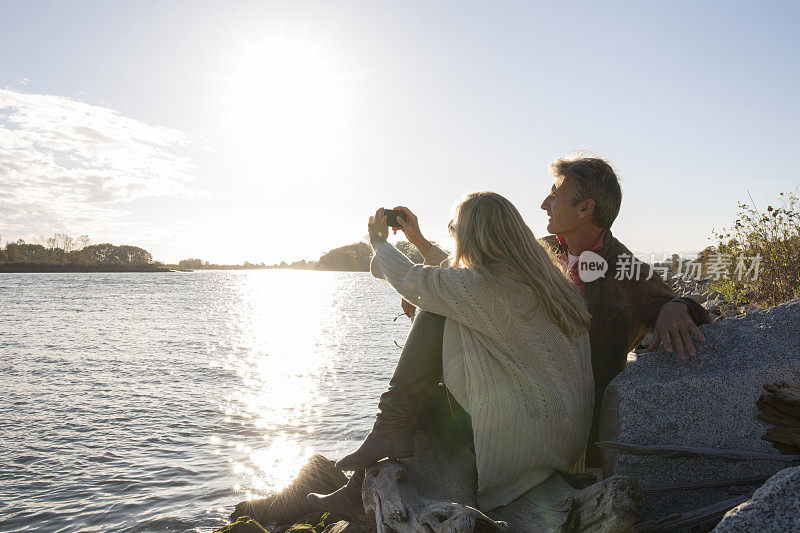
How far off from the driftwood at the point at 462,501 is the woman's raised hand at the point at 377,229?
3.98 ft

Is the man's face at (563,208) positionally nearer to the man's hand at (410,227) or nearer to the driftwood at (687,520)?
the man's hand at (410,227)

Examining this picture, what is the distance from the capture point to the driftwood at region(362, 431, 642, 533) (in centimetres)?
237

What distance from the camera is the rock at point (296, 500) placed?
5133 mm

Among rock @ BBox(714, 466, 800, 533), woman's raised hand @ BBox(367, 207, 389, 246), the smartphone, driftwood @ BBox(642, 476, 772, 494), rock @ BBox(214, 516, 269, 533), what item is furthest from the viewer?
rock @ BBox(214, 516, 269, 533)

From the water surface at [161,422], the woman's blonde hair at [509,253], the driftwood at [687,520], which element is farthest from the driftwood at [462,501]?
the water surface at [161,422]

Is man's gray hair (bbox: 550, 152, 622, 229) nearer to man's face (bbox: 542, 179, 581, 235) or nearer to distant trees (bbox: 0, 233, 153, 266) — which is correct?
man's face (bbox: 542, 179, 581, 235)

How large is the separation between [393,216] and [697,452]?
2271mm

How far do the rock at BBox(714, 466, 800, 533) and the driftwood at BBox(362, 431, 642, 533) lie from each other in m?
0.53

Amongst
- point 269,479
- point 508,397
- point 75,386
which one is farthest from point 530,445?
point 75,386

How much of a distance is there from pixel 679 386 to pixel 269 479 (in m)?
5.17

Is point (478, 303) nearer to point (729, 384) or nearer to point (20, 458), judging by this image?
point (729, 384)

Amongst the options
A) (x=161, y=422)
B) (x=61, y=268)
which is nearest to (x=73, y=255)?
(x=61, y=268)

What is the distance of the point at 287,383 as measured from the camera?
12.8 meters

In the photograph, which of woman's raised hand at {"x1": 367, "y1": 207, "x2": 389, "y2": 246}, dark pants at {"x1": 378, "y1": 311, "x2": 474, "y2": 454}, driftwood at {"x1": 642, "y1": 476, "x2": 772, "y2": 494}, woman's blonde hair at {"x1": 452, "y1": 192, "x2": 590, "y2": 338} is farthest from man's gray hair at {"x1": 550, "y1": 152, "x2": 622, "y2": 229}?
driftwood at {"x1": 642, "y1": 476, "x2": 772, "y2": 494}
